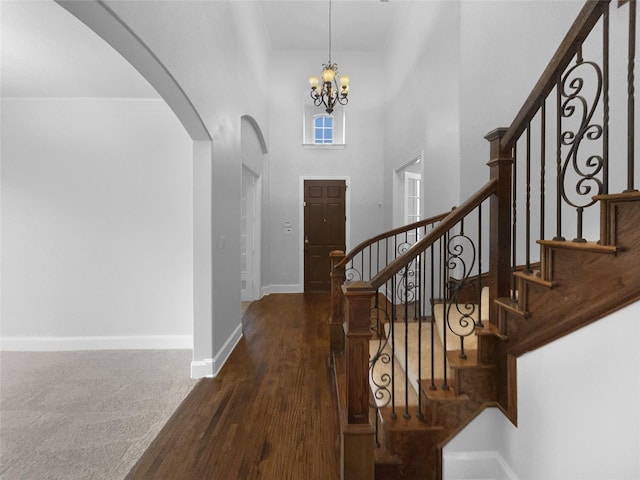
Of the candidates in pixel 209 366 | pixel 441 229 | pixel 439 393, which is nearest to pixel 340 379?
pixel 439 393

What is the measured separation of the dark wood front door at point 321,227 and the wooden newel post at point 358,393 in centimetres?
456

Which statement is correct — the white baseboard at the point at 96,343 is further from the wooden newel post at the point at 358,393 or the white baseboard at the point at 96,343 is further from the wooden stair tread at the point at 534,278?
the wooden stair tread at the point at 534,278

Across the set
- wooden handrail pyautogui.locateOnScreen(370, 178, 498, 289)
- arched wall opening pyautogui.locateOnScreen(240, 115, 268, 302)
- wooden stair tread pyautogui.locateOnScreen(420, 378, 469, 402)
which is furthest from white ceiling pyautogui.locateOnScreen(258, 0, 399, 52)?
wooden stair tread pyautogui.locateOnScreen(420, 378, 469, 402)

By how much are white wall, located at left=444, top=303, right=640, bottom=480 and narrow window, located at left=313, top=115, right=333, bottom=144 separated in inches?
219

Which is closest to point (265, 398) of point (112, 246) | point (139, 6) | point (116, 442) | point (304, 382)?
point (304, 382)

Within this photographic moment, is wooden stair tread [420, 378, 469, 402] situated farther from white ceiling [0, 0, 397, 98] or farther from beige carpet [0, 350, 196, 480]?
white ceiling [0, 0, 397, 98]

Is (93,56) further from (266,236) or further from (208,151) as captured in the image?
(266,236)

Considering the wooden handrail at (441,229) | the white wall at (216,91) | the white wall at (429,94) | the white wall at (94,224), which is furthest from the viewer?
the white wall at (94,224)

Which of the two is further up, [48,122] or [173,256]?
[48,122]

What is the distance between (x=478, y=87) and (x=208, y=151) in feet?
8.71

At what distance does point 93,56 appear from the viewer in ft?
→ 8.68

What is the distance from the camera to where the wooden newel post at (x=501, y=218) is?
165 centimetres

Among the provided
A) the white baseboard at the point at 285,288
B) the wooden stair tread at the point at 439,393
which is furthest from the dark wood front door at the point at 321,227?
the wooden stair tread at the point at 439,393

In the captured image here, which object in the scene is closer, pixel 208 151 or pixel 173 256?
pixel 208 151
